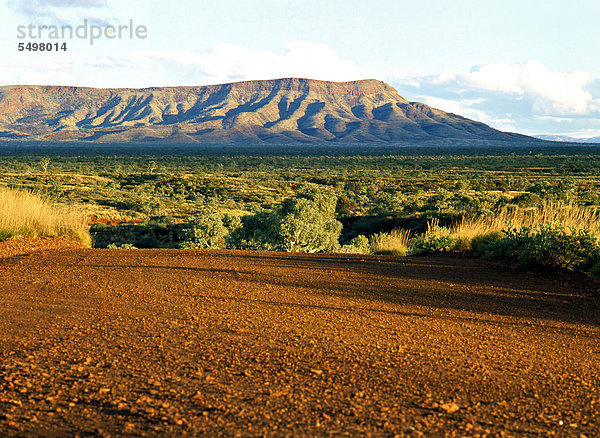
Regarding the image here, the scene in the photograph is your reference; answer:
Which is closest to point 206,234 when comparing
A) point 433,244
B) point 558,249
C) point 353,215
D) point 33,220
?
point 33,220

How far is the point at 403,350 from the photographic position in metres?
4.39

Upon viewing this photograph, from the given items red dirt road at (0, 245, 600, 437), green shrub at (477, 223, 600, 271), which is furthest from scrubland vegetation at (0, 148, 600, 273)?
red dirt road at (0, 245, 600, 437)

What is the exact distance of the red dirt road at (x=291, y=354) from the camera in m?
3.05

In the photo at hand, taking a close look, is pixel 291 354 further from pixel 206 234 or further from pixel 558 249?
pixel 206 234

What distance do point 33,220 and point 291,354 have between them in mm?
8329

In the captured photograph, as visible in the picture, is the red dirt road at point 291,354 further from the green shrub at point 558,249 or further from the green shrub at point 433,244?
the green shrub at point 433,244

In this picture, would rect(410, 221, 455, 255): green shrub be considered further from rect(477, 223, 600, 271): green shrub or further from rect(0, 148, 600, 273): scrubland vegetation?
rect(477, 223, 600, 271): green shrub

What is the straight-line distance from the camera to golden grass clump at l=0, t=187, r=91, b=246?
1009 centimetres

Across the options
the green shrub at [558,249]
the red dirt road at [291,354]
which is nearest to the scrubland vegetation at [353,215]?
the green shrub at [558,249]

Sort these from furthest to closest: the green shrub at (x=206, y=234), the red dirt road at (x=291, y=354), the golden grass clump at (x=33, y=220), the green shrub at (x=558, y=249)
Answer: the green shrub at (x=206, y=234)
the golden grass clump at (x=33, y=220)
the green shrub at (x=558, y=249)
the red dirt road at (x=291, y=354)

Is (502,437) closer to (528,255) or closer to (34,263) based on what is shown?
(528,255)

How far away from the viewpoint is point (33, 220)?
1045 cm

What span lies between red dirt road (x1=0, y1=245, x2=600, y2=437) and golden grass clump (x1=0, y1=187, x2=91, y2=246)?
9.23 feet

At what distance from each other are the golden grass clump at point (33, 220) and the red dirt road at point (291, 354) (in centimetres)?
281
